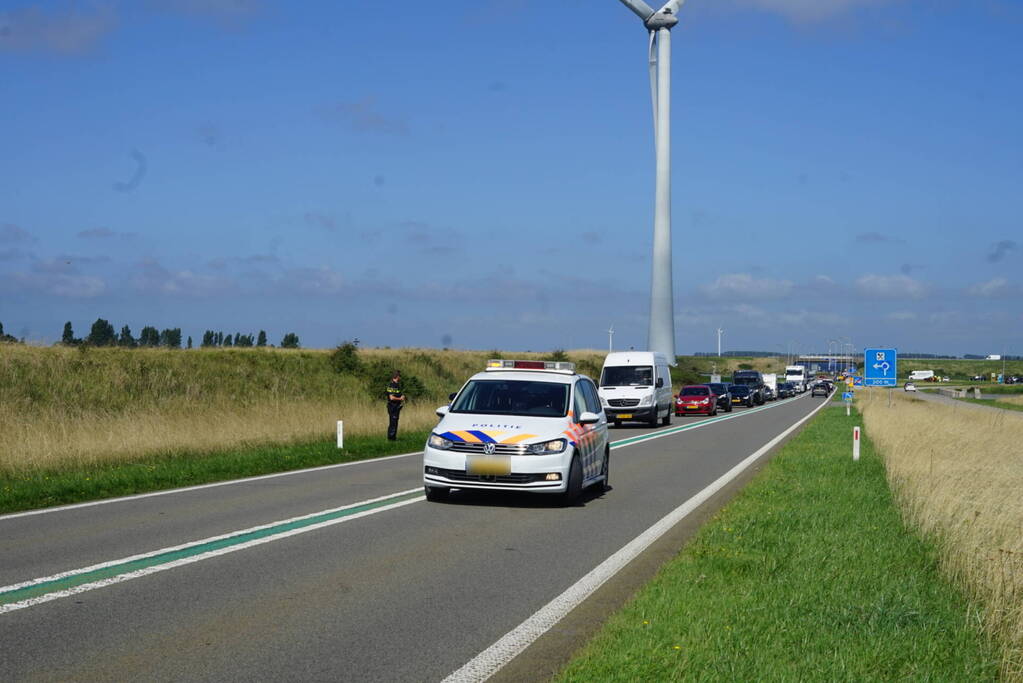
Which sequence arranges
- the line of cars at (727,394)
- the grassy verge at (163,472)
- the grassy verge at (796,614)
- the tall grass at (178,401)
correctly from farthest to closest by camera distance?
1. the line of cars at (727,394)
2. the tall grass at (178,401)
3. the grassy verge at (163,472)
4. the grassy verge at (796,614)

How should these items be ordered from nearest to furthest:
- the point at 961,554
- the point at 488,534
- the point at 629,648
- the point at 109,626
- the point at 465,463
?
the point at 629,648, the point at 109,626, the point at 961,554, the point at 488,534, the point at 465,463

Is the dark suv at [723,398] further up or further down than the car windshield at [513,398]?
further down

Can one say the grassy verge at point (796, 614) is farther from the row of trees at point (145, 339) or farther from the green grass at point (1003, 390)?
the green grass at point (1003, 390)

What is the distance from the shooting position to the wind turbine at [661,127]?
58094 mm

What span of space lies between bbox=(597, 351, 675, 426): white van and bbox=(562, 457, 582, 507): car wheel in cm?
2171

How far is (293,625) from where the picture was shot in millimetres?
6938

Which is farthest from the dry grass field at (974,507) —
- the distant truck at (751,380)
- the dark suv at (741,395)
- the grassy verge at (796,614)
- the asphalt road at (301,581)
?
the distant truck at (751,380)

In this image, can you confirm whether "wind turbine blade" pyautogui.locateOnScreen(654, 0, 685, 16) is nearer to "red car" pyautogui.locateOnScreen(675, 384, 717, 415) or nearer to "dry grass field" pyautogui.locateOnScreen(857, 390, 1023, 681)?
"red car" pyautogui.locateOnScreen(675, 384, 717, 415)

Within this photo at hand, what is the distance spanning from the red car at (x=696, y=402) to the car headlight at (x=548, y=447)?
38.6m

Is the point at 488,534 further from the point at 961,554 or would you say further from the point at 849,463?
the point at 849,463

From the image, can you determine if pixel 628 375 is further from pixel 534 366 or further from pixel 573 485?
pixel 573 485

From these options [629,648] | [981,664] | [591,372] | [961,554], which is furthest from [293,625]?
[591,372]

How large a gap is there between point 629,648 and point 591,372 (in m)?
83.5

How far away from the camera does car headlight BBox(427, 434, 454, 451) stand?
13234 millimetres
